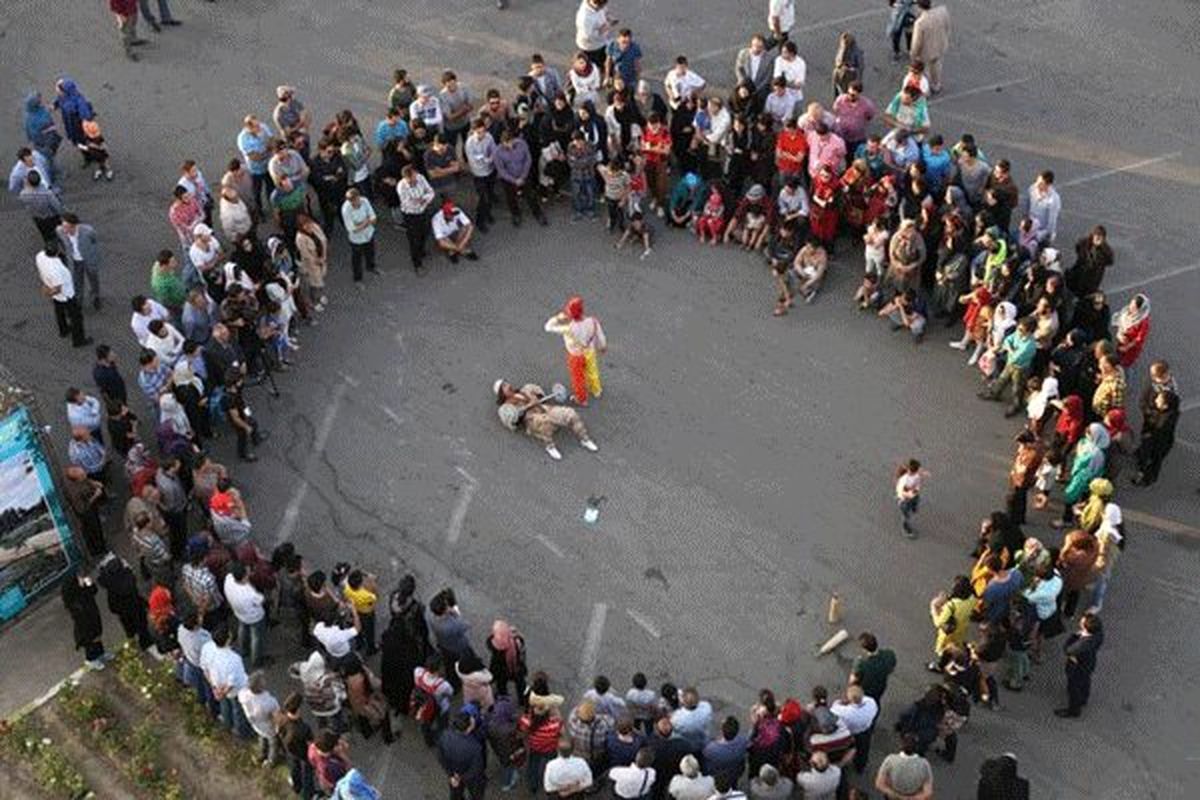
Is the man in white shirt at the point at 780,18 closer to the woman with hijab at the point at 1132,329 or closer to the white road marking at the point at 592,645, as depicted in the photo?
the woman with hijab at the point at 1132,329

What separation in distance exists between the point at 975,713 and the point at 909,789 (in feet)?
6.59

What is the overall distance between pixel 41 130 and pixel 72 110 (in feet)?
1.97

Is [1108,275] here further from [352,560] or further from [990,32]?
[352,560]

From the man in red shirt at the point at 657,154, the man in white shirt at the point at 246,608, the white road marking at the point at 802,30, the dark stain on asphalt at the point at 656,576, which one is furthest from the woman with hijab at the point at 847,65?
the man in white shirt at the point at 246,608

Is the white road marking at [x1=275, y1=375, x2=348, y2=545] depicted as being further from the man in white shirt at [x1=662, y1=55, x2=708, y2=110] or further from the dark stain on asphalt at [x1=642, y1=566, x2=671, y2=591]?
the man in white shirt at [x1=662, y1=55, x2=708, y2=110]

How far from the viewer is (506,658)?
15.5 meters

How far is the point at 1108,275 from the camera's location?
2091cm

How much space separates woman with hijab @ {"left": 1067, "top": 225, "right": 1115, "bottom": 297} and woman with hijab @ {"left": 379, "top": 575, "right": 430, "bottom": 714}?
29.9ft

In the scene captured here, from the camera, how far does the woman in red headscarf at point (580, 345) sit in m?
18.5

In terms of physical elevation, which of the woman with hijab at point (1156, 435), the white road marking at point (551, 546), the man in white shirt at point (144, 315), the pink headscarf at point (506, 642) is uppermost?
the man in white shirt at point (144, 315)

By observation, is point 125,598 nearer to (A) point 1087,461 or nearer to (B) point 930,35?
(A) point 1087,461

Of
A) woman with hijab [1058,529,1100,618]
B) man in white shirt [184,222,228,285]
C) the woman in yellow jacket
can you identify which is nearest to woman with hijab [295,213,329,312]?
man in white shirt [184,222,228,285]

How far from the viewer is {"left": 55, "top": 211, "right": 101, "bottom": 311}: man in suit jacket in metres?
19.7

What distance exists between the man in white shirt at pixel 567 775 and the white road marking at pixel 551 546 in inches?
138
